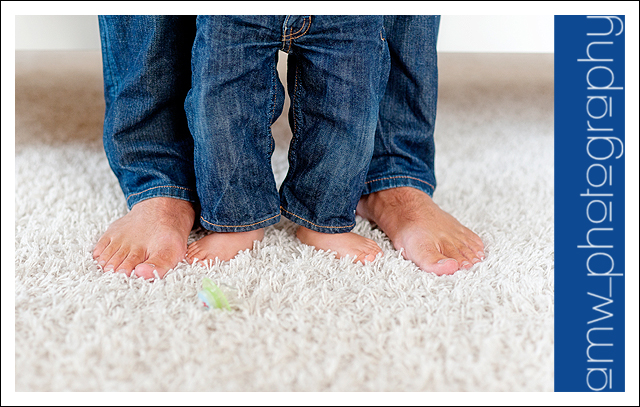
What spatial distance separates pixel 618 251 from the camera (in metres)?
0.61

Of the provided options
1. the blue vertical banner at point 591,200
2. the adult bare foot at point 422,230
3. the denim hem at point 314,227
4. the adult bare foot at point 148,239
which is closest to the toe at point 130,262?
the adult bare foot at point 148,239

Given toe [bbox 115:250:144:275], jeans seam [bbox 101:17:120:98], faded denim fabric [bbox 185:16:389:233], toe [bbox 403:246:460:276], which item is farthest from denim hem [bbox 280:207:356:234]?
jeans seam [bbox 101:17:120:98]

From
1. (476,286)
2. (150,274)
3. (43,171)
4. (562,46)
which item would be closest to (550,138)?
(562,46)

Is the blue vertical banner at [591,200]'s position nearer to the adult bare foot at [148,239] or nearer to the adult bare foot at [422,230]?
the adult bare foot at [422,230]

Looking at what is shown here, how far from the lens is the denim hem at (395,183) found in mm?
853

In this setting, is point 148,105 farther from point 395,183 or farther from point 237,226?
point 395,183

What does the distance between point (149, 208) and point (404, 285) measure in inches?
16.3

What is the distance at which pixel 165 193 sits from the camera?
784 mm

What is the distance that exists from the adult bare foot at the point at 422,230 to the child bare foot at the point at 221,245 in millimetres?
218

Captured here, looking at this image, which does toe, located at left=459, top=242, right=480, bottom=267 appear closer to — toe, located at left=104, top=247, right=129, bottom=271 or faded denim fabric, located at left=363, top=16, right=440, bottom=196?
faded denim fabric, located at left=363, top=16, right=440, bottom=196

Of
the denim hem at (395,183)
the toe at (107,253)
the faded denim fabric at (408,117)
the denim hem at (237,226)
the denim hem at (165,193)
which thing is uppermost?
the faded denim fabric at (408,117)

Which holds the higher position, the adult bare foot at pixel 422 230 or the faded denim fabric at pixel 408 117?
the faded denim fabric at pixel 408 117

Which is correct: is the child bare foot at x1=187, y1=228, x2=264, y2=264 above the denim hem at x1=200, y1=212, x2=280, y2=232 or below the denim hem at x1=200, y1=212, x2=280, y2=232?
below

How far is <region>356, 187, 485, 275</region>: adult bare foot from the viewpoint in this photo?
706mm
